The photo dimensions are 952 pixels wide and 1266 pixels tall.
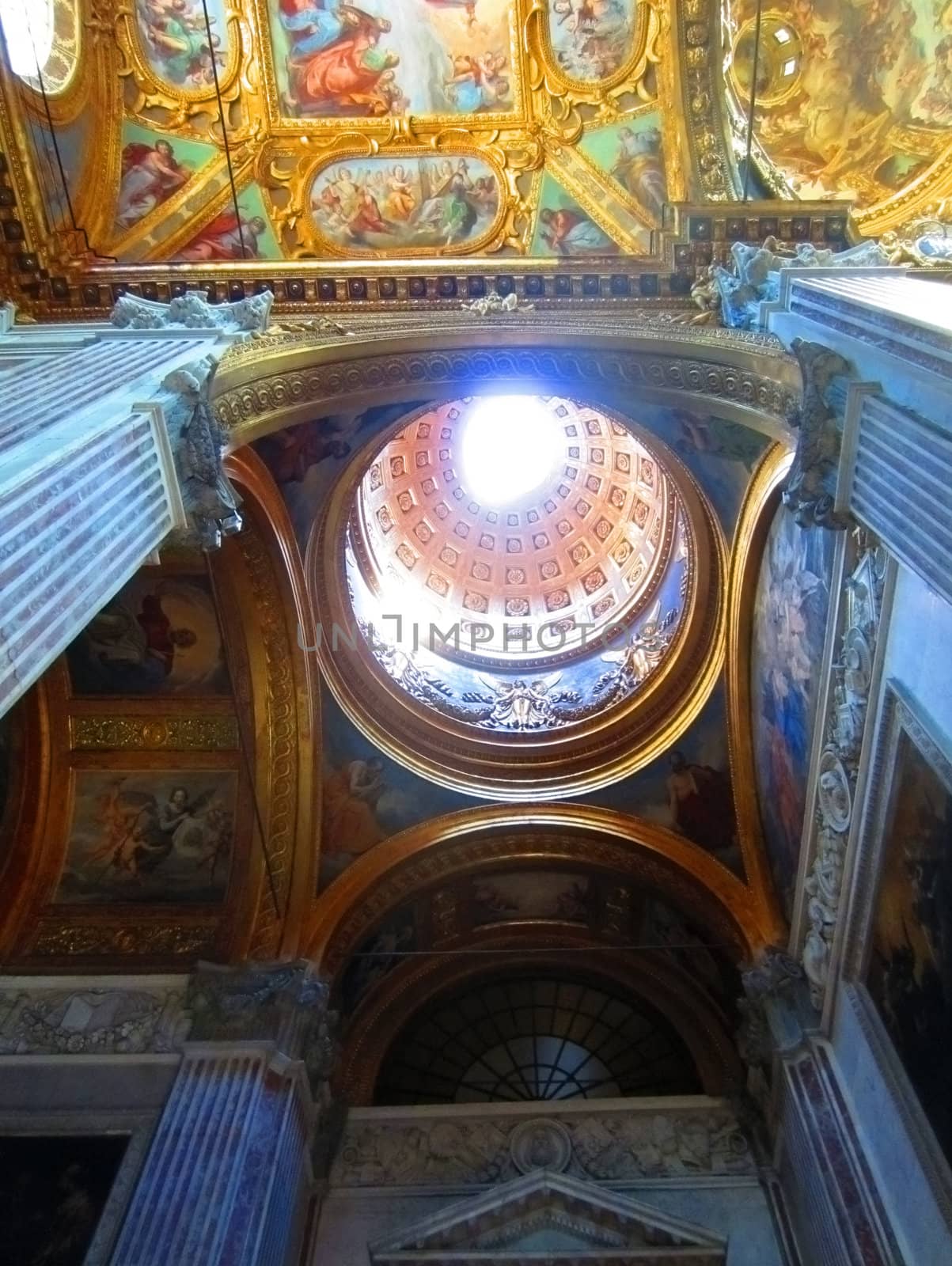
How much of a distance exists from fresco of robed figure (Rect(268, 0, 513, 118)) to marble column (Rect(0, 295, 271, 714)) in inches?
181

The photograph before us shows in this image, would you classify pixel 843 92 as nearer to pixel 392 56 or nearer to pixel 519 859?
pixel 392 56

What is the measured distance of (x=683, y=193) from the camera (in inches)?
400

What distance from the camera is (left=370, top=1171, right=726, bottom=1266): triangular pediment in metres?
8.30

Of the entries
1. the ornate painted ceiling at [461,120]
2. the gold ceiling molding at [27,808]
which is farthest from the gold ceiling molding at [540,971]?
the ornate painted ceiling at [461,120]

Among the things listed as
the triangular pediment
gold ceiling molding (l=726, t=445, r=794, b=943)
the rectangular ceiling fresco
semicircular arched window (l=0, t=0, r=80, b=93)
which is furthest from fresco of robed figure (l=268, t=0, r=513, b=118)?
the triangular pediment

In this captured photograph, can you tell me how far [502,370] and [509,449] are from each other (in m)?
8.40

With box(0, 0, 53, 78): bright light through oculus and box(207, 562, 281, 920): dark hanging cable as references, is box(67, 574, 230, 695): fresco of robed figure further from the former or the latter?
box(0, 0, 53, 78): bright light through oculus

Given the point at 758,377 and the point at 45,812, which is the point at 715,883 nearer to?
the point at 758,377

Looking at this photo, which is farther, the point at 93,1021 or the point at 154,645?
→ the point at 154,645

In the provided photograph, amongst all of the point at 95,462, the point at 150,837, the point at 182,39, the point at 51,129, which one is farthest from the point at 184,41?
the point at 150,837

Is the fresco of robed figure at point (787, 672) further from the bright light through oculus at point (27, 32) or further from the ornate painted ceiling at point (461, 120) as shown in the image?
the bright light through oculus at point (27, 32)

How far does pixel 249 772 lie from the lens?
1095cm

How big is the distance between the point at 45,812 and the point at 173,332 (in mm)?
6108

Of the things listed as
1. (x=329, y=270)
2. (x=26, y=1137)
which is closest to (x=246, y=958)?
(x=26, y=1137)
